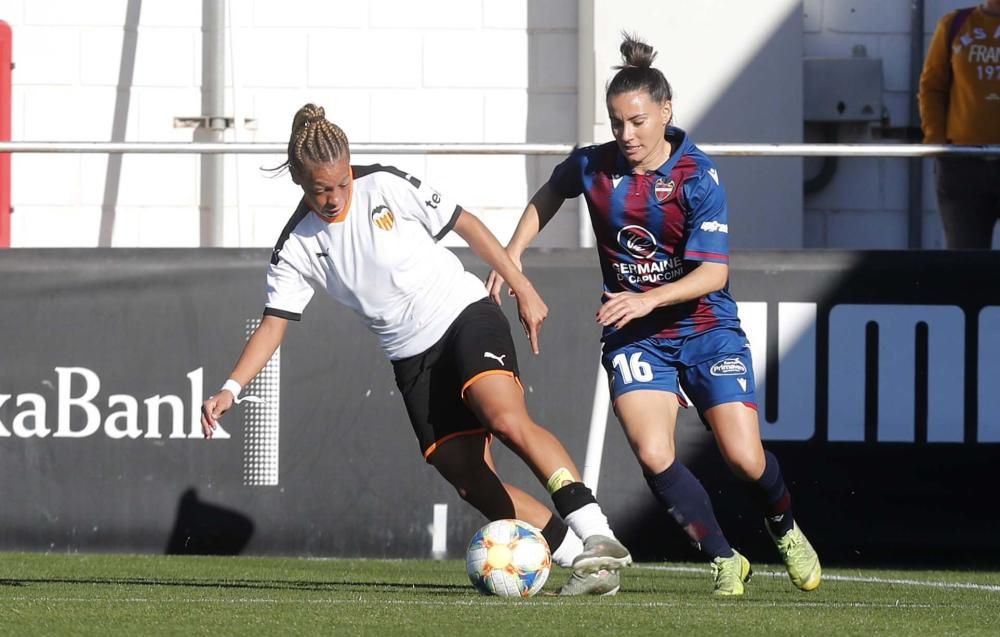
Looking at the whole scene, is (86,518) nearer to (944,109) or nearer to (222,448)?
(222,448)

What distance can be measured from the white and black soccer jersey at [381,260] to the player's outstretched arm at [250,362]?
0.21ft

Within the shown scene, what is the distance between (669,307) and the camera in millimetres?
6469

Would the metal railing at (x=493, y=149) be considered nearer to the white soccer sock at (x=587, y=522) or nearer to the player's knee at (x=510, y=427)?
the player's knee at (x=510, y=427)

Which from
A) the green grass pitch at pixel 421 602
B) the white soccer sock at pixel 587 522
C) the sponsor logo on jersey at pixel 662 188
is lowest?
the green grass pitch at pixel 421 602

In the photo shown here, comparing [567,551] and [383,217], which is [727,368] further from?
[383,217]

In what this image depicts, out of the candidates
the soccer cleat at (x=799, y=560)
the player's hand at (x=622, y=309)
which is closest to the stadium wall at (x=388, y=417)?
the soccer cleat at (x=799, y=560)

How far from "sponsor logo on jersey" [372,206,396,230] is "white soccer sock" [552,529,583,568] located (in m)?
1.43

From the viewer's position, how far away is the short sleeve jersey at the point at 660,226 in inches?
246

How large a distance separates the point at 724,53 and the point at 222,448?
15.2ft

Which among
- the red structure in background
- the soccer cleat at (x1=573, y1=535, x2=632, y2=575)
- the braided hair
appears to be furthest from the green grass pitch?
the red structure in background

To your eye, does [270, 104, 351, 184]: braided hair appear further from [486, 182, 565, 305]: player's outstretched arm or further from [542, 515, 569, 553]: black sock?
[542, 515, 569, 553]: black sock

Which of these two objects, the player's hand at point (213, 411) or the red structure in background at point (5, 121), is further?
the red structure in background at point (5, 121)

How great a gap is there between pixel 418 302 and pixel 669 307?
99 centimetres

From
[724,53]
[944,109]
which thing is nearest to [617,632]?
[944,109]
